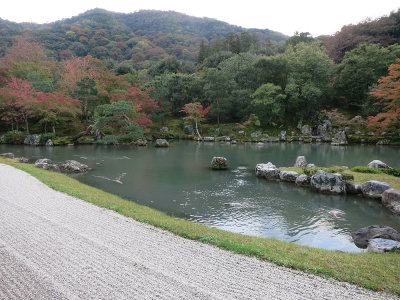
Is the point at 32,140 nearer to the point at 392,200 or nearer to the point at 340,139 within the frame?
the point at 392,200

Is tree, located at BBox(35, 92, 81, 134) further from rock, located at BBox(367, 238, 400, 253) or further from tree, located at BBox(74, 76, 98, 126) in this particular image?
rock, located at BBox(367, 238, 400, 253)

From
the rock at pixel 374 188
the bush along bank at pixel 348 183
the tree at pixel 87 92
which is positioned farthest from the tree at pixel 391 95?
the tree at pixel 87 92

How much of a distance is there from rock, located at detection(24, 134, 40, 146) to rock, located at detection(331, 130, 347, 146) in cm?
3792

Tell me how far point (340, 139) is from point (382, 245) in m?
32.5

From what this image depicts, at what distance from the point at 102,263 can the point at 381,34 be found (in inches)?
2587

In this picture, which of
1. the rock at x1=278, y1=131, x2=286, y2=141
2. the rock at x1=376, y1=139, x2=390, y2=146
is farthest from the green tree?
the rock at x1=278, y1=131, x2=286, y2=141

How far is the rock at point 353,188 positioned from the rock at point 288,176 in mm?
2869

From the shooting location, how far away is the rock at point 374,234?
7809mm

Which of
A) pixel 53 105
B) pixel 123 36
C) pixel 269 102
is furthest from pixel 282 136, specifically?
pixel 123 36

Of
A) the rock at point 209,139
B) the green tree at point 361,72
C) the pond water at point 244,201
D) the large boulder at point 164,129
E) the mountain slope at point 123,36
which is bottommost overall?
the pond water at point 244,201

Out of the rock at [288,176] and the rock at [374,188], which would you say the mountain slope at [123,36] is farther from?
the rock at [374,188]

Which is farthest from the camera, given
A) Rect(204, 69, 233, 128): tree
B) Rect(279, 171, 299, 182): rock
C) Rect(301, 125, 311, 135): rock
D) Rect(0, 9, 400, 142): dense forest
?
Rect(204, 69, 233, 128): tree

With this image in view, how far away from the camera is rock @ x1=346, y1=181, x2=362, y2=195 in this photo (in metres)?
14.0

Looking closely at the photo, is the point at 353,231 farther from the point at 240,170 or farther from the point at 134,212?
the point at 240,170
